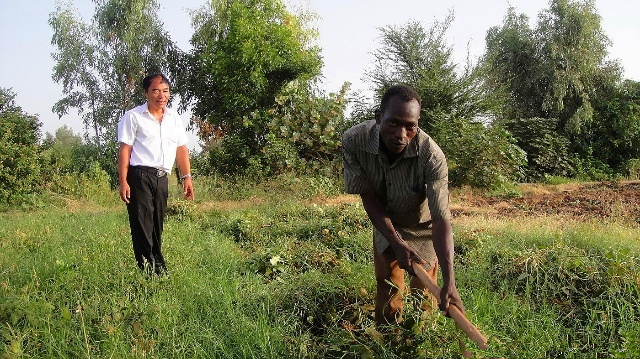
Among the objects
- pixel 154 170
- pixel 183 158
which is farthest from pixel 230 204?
pixel 154 170

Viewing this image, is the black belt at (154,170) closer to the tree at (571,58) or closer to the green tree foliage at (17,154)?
the green tree foliage at (17,154)

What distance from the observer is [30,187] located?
11594 mm

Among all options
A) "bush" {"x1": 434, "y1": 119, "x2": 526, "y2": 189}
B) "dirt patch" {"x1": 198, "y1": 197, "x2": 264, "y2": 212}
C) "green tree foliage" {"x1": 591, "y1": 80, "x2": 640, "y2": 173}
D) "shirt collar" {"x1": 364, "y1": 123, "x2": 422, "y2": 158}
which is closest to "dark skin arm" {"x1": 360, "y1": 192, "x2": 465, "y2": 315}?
"shirt collar" {"x1": 364, "y1": 123, "x2": 422, "y2": 158}

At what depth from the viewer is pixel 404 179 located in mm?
2625

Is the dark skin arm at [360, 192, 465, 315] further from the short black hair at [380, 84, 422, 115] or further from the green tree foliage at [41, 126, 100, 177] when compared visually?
the green tree foliage at [41, 126, 100, 177]

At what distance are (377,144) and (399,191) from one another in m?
0.27

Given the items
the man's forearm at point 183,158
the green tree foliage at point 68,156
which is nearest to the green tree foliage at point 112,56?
the green tree foliage at point 68,156

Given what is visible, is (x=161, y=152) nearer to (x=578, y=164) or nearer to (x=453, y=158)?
(x=453, y=158)

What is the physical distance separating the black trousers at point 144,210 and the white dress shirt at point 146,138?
0.28ft

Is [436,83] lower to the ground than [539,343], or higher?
higher

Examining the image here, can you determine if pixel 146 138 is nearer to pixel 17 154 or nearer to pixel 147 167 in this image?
pixel 147 167

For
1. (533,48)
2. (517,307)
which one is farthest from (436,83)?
(517,307)

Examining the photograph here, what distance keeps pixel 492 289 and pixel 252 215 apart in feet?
13.3

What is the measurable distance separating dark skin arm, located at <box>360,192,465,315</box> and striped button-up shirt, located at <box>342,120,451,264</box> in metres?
0.06
